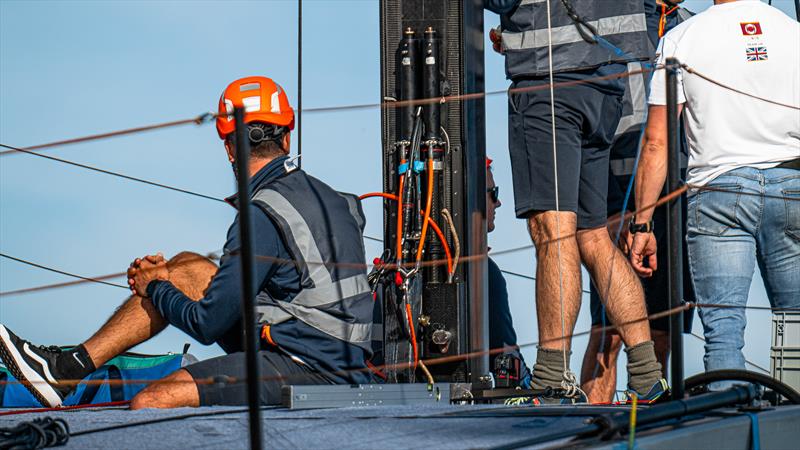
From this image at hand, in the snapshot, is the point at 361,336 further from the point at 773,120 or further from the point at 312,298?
the point at 773,120

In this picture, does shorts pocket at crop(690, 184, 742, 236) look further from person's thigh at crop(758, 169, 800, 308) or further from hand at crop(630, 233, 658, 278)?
hand at crop(630, 233, 658, 278)

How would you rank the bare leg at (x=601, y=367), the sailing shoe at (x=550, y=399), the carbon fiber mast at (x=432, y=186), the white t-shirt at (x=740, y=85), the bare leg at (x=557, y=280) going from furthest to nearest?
the bare leg at (x=601, y=367) → the carbon fiber mast at (x=432, y=186) → the bare leg at (x=557, y=280) → the sailing shoe at (x=550, y=399) → the white t-shirt at (x=740, y=85)

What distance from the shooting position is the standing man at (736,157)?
378 cm

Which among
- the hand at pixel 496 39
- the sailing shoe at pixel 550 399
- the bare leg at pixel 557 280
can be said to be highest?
the hand at pixel 496 39

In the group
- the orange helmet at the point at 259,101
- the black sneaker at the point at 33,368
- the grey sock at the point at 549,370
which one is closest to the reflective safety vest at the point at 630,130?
the grey sock at the point at 549,370

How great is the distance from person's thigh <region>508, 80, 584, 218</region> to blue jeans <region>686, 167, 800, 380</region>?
525 mm

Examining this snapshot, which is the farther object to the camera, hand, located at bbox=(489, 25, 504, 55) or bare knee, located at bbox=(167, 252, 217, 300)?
hand, located at bbox=(489, 25, 504, 55)

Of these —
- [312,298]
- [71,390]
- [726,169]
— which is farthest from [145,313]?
[726,169]

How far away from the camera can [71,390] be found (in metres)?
4.15

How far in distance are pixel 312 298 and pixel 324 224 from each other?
0.24 meters

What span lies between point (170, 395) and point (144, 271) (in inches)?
18.1

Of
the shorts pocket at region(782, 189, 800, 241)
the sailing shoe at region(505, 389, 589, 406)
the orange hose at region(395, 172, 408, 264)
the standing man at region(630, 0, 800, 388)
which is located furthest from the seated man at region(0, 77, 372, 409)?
the shorts pocket at region(782, 189, 800, 241)

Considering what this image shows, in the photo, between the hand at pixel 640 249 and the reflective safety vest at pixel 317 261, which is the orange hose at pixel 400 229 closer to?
the reflective safety vest at pixel 317 261

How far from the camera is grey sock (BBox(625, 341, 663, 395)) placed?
13.8 feet
